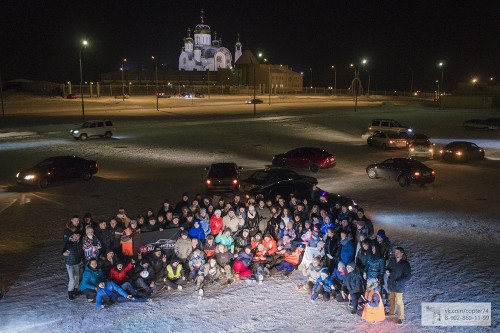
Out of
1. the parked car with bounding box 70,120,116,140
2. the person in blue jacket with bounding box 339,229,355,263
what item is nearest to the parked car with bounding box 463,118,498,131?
the parked car with bounding box 70,120,116,140

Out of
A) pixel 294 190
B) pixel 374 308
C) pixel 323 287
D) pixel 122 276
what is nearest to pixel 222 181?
pixel 294 190

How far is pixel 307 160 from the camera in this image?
81.6ft

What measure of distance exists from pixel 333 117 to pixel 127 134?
2478 centimetres

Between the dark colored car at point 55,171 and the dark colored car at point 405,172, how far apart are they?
46.4ft

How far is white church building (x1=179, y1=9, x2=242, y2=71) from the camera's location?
14875cm

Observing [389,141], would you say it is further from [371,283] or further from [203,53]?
[203,53]

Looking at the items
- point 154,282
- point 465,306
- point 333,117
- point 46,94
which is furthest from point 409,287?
point 46,94

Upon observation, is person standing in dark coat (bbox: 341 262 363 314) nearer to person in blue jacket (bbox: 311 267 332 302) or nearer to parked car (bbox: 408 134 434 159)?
person in blue jacket (bbox: 311 267 332 302)

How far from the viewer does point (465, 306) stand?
9594mm

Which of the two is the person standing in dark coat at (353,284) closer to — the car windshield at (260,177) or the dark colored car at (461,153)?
the car windshield at (260,177)

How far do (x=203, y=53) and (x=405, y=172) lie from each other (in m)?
140

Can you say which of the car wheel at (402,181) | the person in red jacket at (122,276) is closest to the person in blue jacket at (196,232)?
the person in red jacket at (122,276)

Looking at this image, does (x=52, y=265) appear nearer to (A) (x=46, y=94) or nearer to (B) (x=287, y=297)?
(B) (x=287, y=297)

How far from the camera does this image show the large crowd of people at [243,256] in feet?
31.2
